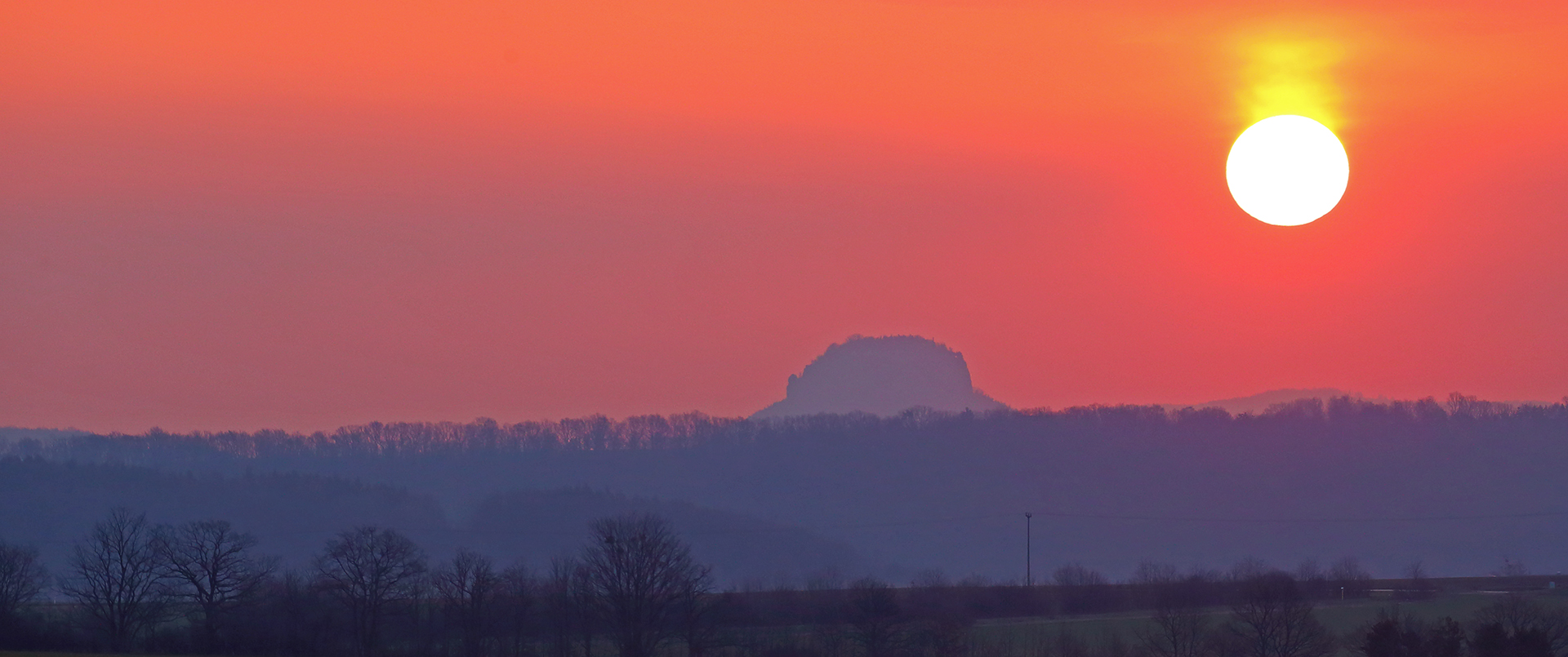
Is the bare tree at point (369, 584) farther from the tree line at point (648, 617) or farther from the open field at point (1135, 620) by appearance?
the open field at point (1135, 620)

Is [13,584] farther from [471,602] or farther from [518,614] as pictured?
[518,614]

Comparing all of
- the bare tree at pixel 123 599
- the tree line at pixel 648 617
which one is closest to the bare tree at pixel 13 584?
the tree line at pixel 648 617

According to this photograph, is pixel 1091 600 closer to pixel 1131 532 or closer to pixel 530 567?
pixel 530 567

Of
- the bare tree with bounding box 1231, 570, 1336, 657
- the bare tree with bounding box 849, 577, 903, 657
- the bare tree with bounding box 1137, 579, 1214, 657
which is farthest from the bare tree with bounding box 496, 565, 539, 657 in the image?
the bare tree with bounding box 1231, 570, 1336, 657

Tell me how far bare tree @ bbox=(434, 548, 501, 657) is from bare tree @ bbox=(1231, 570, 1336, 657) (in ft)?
129

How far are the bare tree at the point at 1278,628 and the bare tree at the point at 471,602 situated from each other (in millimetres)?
39207

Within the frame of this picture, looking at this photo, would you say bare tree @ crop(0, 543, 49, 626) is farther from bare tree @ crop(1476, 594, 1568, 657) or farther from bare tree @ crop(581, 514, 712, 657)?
bare tree @ crop(1476, 594, 1568, 657)

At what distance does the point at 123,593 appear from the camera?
325 feet

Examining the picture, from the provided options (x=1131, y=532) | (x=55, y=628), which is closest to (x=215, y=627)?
(x=55, y=628)

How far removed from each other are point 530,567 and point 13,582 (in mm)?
67382

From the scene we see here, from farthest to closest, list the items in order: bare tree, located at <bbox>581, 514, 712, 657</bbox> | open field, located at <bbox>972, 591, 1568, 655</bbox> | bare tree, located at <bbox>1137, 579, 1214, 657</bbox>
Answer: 1. open field, located at <bbox>972, 591, 1568, 655</bbox>
2. bare tree, located at <bbox>581, 514, 712, 657</bbox>
3. bare tree, located at <bbox>1137, 579, 1214, 657</bbox>

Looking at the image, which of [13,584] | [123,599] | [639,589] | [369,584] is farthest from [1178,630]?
[13,584]

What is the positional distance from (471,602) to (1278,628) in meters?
43.9

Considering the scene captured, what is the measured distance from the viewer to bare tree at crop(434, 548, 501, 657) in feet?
279
